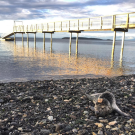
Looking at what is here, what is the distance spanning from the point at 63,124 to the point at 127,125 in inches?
61.0

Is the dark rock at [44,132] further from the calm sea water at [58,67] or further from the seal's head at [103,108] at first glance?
the calm sea water at [58,67]

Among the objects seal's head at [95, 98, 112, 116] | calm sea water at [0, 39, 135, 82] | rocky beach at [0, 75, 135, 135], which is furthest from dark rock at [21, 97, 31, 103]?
calm sea water at [0, 39, 135, 82]

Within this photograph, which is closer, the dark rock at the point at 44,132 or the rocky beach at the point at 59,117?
the dark rock at the point at 44,132

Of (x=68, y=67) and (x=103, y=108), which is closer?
(x=103, y=108)

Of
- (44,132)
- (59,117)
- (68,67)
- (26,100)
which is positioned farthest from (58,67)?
(44,132)

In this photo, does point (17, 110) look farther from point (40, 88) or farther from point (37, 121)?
point (40, 88)

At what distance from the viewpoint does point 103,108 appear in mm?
4906

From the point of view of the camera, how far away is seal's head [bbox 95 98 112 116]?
4859 mm

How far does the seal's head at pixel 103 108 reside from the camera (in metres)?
4.86

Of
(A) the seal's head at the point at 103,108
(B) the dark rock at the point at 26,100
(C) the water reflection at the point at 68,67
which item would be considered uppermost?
(A) the seal's head at the point at 103,108

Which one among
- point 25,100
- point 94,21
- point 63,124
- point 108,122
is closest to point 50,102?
point 25,100

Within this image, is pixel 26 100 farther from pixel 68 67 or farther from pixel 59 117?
pixel 68 67

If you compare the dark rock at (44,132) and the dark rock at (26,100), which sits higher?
the dark rock at (26,100)

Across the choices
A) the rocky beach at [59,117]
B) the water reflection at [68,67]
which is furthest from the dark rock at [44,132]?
the water reflection at [68,67]
